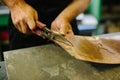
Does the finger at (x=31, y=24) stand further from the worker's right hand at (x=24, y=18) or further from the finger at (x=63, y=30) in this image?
the finger at (x=63, y=30)

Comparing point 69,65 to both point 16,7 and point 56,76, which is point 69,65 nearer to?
point 56,76

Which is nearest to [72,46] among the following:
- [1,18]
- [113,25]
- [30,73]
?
[30,73]

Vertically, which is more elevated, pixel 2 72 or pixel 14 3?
pixel 14 3

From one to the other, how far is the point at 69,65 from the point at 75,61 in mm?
34

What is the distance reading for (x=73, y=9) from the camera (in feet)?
3.20

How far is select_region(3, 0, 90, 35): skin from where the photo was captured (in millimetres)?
805

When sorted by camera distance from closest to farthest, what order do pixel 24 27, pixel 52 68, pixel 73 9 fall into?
pixel 52 68
pixel 24 27
pixel 73 9

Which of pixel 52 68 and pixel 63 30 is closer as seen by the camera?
pixel 52 68

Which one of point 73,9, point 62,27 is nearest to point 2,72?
point 62,27

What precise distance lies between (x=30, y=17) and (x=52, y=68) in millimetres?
212

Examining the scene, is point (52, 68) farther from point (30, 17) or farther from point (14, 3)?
point (14, 3)

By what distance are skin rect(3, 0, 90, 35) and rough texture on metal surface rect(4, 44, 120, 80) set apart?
0.09 m

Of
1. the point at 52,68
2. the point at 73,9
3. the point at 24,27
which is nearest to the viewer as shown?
the point at 52,68

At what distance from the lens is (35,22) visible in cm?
81
